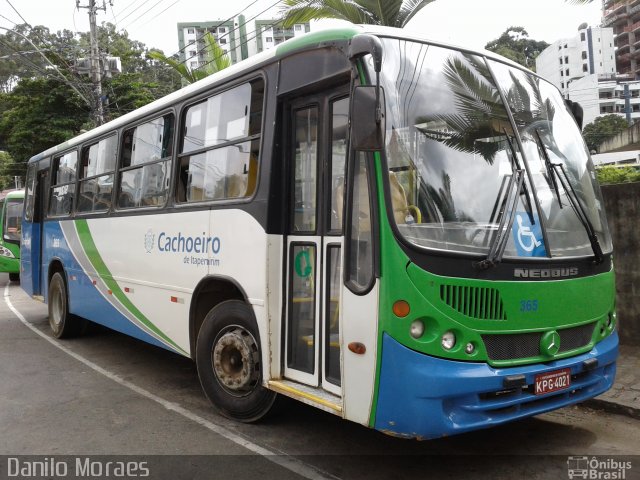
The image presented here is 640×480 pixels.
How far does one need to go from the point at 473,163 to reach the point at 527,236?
1.92ft

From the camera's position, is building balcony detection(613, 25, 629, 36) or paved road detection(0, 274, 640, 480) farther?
building balcony detection(613, 25, 629, 36)

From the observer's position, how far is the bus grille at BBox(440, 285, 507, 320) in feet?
11.6

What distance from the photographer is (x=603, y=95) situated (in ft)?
277

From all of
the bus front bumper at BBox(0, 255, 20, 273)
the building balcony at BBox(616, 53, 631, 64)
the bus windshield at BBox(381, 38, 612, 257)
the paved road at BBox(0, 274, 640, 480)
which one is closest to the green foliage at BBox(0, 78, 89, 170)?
the bus front bumper at BBox(0, 255, 20, 273)

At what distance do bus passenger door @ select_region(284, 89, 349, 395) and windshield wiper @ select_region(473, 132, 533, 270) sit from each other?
37.2 inches

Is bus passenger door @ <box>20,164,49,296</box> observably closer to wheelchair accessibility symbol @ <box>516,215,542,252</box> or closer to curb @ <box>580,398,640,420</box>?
wheelchair accessibility symbol @ <box>516,215,542,252</box>

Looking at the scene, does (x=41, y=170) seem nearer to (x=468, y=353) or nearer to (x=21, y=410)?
(x=21, y=410)

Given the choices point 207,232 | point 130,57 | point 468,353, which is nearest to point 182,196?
point 207,232

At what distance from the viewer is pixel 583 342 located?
4.11m

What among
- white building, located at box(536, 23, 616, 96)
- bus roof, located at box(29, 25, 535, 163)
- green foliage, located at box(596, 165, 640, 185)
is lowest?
bus roof, located at box(29, 25, 535, 163)

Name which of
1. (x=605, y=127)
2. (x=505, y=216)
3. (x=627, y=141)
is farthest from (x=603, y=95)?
(x=505, y=216)

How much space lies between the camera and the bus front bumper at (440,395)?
338 cm

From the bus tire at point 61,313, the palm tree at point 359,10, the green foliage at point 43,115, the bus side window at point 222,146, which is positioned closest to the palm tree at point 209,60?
the palm tree at point 359,10

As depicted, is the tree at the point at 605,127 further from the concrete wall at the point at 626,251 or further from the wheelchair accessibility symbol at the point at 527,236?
the wheelchair accessibility symbol at the point at 527,236
